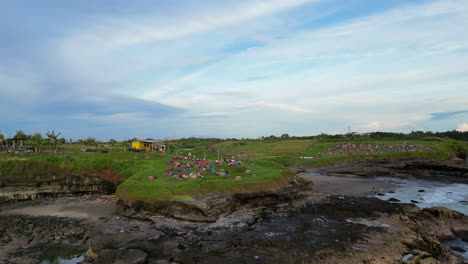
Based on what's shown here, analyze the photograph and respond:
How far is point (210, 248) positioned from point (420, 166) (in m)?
63.2

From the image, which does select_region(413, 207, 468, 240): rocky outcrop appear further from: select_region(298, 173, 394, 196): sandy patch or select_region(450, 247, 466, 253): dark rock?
select_region(298, 173, 394, 196): sandy patch

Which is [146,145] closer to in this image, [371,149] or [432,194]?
[432,194]

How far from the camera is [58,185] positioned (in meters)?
40.0

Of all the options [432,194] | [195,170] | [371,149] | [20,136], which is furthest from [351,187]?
[20,136]

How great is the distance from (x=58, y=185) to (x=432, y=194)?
55185 millimetres

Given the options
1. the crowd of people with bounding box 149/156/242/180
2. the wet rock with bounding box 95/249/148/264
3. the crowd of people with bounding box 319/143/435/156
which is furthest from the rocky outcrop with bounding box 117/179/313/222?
the crowd of people with bounding box 319/143/435/156

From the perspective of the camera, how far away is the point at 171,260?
16.8 meters

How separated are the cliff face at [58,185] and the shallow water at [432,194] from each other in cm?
4025

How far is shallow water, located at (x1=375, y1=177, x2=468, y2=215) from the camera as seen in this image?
31.7 meters

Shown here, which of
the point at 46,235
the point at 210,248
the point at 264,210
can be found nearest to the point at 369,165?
the point at 264,210

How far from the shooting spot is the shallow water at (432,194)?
3169 cm

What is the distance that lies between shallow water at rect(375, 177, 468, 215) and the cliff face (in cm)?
4025

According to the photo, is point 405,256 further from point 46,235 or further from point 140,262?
point 46,235

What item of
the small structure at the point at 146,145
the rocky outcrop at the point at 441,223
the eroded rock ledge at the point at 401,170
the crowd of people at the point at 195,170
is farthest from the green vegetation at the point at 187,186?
the small structure at the point at 146,145
